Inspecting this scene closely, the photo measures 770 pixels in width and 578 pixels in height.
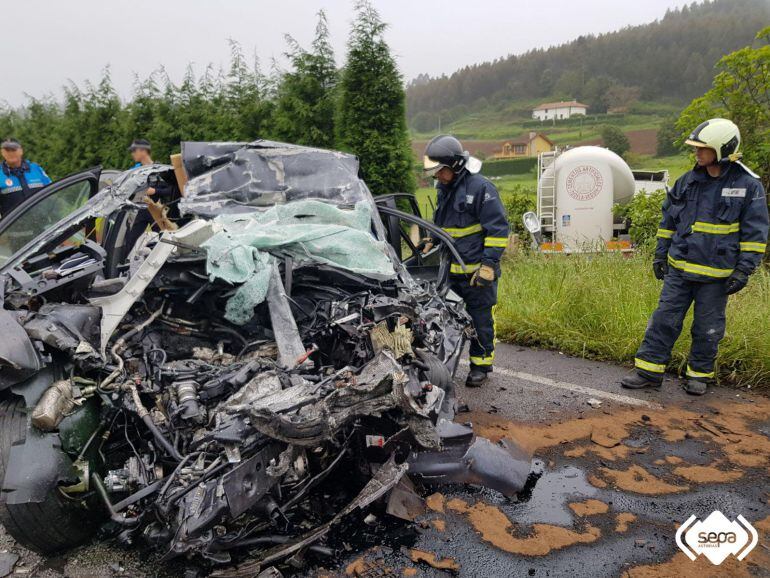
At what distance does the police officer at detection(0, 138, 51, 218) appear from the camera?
648 cm

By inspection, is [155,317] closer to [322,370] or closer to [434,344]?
[322,370]

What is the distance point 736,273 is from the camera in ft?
12.9

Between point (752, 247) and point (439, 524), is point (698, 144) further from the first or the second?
point (439, 524)

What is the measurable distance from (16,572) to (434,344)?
219 centimetres

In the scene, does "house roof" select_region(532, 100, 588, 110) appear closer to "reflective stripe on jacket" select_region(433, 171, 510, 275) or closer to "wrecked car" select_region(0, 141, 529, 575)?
"reflective stripe on jacket" select_region(433, 171, 510, 275)

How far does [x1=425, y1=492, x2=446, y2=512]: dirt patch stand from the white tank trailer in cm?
739

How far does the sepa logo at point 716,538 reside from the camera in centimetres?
243

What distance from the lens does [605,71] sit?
7250cm

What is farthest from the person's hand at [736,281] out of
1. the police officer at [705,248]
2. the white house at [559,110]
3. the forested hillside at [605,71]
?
the white house at [559,110]

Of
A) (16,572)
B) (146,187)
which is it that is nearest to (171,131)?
(146,187)

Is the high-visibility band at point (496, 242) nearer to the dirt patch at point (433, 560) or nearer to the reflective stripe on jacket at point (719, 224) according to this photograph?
the reflective stripe on jacket at point (719, 224)

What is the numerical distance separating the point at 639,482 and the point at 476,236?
213 centimetres

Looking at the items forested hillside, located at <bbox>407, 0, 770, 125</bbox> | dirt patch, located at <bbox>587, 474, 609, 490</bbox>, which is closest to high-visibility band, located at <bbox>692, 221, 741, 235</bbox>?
dirt patch, located at <bbox>587, 474, 609, 490</bbox>

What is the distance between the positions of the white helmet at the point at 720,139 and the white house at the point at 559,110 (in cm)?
6448
